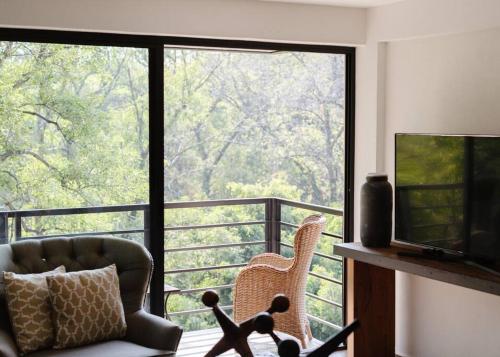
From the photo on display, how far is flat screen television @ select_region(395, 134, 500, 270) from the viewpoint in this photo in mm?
4016

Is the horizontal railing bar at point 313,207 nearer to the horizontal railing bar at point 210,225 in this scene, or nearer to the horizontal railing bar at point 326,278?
the horizontal railing bar at point 210,225

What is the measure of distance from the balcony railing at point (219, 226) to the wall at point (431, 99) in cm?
62

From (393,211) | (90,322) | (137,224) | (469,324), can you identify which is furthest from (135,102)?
(469,324)

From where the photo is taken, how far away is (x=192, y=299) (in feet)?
19.3

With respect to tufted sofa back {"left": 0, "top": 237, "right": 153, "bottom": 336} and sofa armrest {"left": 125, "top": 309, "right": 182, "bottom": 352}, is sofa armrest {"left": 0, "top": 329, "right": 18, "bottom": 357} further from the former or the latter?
sofa armrest {"left": 125, "top": 309, "right": 182, "bottom": 352}

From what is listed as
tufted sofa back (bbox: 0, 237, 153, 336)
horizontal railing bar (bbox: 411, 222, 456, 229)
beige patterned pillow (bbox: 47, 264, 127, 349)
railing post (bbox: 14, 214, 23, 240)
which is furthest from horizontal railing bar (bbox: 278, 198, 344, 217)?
railing post (bbox: 14, 214, 23, 240)

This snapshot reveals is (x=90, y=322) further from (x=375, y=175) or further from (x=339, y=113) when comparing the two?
(x=339, y=113)

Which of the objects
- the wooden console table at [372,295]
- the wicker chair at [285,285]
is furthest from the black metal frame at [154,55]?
the wooden console table at [372,295]

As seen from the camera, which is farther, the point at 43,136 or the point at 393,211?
the point at 393,211

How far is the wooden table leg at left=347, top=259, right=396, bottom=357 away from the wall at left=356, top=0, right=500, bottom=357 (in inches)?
10.1

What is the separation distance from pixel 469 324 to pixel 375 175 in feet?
3.58

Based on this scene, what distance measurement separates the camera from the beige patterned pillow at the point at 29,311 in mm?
3812

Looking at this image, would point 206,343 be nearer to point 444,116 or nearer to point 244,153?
point 244,153

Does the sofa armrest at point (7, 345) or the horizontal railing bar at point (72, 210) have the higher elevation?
the horizontal railing bar at point (72, 210)
